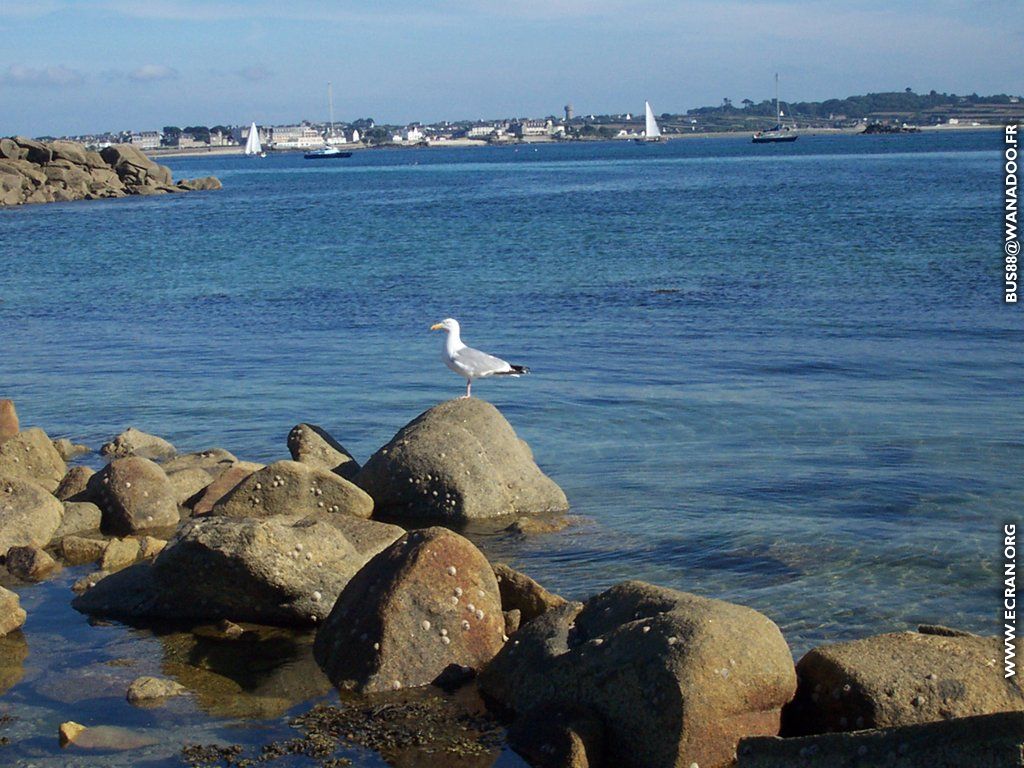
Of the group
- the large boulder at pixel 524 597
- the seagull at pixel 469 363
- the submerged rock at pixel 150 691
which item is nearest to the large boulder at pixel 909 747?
the large boulder at pixel 524 597

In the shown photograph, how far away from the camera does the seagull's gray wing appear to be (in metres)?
13.7

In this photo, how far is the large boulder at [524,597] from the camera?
785 centimetres

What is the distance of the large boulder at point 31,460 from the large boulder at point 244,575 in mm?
3360

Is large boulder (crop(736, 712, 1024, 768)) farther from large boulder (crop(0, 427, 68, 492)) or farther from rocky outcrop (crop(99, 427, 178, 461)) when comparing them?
rocky outcrop (crop(99, 427, 178, 461))

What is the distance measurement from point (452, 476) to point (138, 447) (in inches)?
165

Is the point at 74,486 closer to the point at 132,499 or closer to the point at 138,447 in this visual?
the point at 132,499

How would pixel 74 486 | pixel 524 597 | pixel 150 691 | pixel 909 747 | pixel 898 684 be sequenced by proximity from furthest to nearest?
1. pixel 74 486
2. pixel 524 597
3. pixel 150 691
4. pixel 898 684
5. pixel 909 747

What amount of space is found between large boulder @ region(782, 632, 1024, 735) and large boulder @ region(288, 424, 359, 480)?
5.86 metres

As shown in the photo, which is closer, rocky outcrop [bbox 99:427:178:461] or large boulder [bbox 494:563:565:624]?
large boulder [bbox 494:563:565:624]

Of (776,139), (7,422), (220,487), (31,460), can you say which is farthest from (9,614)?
(776,139)

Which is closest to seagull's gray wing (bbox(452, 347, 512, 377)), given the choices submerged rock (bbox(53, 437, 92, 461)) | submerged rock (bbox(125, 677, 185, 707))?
submerged rock (bbox(53, 437, 92, 461))

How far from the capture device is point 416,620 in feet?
23.6

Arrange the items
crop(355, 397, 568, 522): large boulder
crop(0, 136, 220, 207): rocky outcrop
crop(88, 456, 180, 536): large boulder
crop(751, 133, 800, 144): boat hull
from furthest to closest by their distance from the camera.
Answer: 1. crop(751, 133, 800, 144): boat hull
2. crop(0, 136, 220, 207): rocky outcrop
3. crop(355, 397, 568, 522): large boulder
4. crop(88, 456, 180, 536): large boulder

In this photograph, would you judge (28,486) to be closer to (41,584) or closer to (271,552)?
(41,584)
